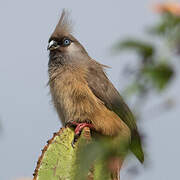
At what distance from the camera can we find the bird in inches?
180

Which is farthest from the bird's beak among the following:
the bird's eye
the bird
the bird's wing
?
the bird's wing

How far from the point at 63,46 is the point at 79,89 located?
2.98ft

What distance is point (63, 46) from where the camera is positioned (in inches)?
209

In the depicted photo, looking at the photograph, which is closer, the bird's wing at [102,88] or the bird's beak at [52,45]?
the bird's wing at [102,88]

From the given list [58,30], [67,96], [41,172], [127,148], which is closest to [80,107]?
[67,96]

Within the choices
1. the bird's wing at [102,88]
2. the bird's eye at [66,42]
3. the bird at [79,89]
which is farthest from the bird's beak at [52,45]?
the bird's wing at [102,88]

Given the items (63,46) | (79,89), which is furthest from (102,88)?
(63,46)

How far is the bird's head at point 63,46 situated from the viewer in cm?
516

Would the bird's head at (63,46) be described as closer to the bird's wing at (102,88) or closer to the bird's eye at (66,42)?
the bird's eye at (66,42)

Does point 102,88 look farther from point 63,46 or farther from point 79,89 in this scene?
point 63,46

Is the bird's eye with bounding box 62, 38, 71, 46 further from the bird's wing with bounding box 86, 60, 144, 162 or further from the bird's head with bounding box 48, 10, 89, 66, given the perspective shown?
the bird's wing with bounding box 86, 60, 144, 162

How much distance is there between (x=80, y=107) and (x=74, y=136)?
1.15 metres

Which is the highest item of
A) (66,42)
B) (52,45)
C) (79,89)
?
(66,42)

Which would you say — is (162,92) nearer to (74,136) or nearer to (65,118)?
(74,136)
